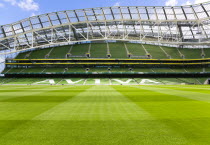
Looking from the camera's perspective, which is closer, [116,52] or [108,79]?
[108,79]

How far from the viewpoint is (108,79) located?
46.2 metres

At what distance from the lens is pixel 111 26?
47.7 m

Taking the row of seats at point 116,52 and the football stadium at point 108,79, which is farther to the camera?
the row of seats at point 116,52

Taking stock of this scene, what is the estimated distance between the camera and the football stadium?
4.16 m

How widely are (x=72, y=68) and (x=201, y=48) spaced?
5389 cm

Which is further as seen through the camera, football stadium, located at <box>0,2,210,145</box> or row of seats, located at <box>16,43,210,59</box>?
row of seats, located at <box>16,43,210,59</box>

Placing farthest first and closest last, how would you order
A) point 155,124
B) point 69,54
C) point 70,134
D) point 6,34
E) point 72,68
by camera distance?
point 69,54 → point 72,68 → point 6,34 → point 155,124 → point 70,134

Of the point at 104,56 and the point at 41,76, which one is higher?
the point at 104,56

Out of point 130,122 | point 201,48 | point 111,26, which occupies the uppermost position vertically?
point 111,26

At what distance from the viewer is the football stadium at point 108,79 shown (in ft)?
13.6

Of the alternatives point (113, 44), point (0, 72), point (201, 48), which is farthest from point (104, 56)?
point (201, 48)

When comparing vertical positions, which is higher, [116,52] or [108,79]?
[116,52]

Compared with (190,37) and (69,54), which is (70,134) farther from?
(190,37)

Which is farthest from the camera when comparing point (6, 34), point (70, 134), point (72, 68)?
point (72, 68)
